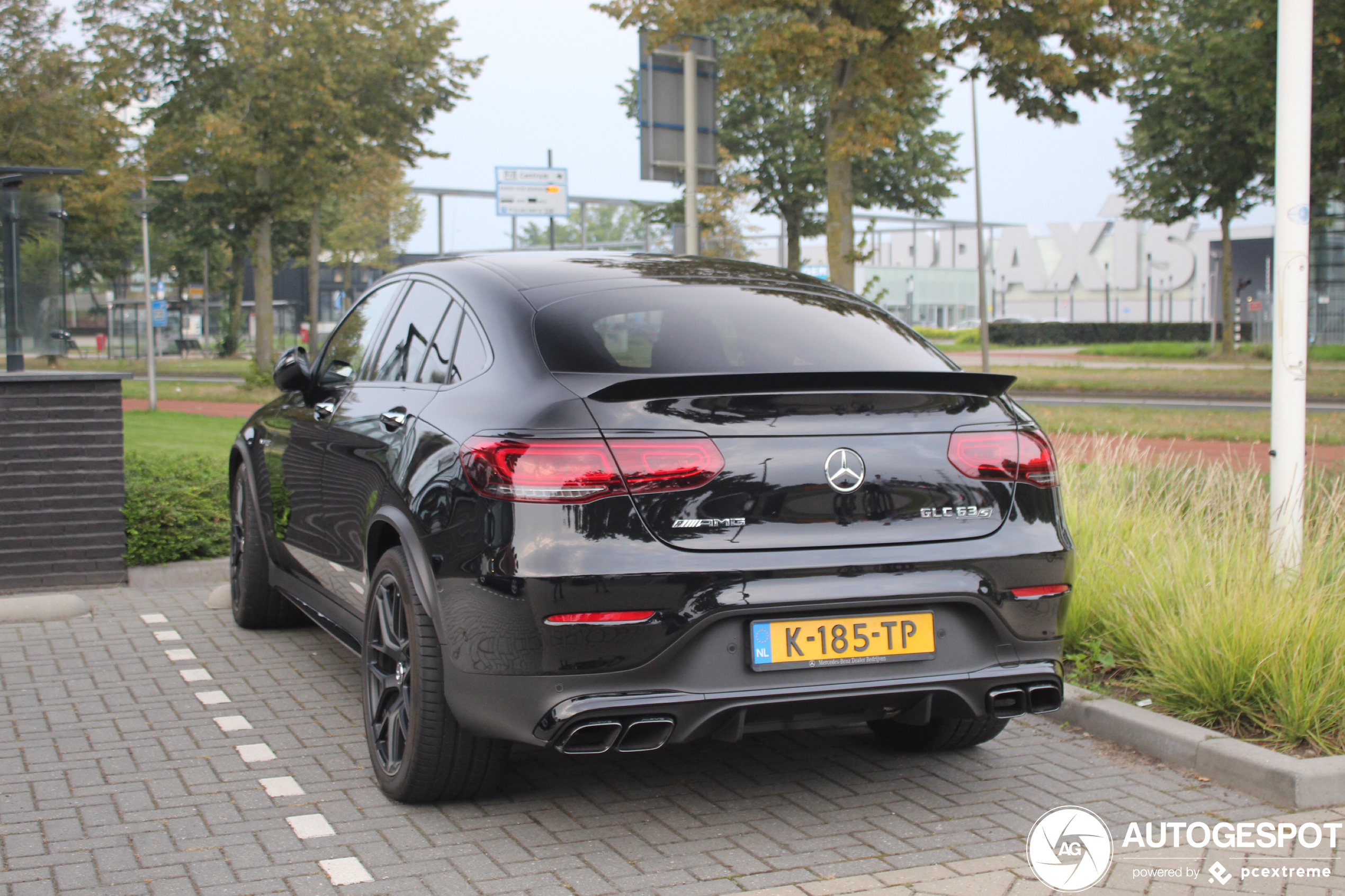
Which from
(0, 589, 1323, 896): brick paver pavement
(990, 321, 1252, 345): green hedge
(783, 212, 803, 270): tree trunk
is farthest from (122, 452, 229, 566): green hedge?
(990, 321, 1252, 345): green hedge

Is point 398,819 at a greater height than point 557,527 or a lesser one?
lesser

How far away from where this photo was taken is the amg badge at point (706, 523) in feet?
11.5

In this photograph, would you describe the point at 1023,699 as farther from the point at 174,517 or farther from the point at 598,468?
the point at 174,517

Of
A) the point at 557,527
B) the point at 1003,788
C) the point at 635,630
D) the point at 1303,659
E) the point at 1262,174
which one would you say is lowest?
the point at 1003,788

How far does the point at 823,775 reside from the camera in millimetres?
4480

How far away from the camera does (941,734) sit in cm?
465

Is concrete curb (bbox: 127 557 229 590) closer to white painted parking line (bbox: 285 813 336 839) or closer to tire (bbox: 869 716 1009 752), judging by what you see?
white painted parking line (bbox: 285 813 336 839)

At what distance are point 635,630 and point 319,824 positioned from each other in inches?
49.1

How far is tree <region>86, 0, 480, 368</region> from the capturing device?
97.3 ft

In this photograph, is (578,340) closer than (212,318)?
Yes

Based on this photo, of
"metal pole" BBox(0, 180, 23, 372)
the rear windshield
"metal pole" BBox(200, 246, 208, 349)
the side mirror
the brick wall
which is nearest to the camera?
the rear windshield

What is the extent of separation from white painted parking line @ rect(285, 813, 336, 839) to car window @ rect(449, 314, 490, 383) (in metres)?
1.38

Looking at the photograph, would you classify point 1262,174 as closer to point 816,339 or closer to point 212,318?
point 816,339

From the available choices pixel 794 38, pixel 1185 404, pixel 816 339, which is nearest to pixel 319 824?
pixel 816 339
